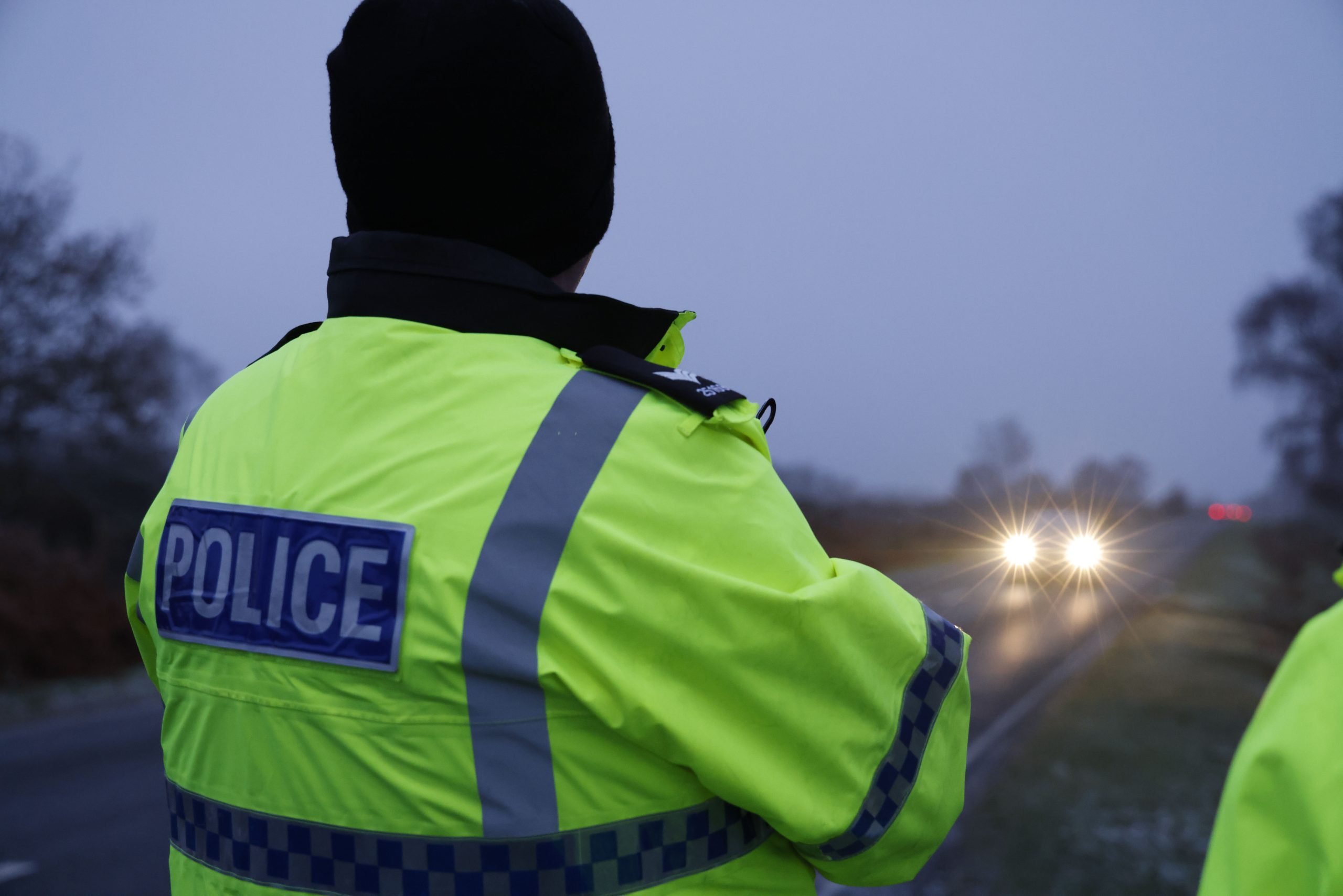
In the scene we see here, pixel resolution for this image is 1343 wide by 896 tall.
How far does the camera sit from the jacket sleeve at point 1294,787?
830mm

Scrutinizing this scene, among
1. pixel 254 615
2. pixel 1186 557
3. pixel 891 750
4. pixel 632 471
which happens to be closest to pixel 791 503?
pixel 632 471

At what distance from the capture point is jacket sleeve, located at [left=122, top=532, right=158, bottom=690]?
4.67 ft

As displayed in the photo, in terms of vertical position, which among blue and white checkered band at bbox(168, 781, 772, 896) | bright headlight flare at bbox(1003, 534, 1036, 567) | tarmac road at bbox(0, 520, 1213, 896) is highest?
bright headlight flare at bbox(1003, 534, 1036, 567)

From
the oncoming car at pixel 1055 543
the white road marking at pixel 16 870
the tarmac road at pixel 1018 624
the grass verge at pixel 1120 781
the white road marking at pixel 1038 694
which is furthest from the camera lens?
the oncoming car at pixel 1055 543

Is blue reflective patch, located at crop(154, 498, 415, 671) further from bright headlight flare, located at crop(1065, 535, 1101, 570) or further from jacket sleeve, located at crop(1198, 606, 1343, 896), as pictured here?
bright headlight flare, located at crop(1065, 535, 1101, 570)

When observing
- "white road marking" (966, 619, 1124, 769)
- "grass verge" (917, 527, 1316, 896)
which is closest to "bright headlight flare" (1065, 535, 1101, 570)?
"white road marking" (966, 619, 1124, 769)

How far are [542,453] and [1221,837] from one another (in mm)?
818

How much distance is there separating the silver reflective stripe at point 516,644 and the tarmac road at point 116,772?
4449 millimetres

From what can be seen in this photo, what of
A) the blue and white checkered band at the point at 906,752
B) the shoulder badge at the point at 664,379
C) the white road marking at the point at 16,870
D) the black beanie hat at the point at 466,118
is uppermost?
the black beanie hat at the point at 466,118

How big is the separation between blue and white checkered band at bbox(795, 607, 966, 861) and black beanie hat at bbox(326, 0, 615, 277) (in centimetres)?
80

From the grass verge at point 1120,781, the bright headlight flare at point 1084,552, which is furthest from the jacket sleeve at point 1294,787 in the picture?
the bright headlight flare at point 1084,552

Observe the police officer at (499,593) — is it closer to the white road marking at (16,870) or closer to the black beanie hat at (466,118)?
the black beanie hat at (466,118)

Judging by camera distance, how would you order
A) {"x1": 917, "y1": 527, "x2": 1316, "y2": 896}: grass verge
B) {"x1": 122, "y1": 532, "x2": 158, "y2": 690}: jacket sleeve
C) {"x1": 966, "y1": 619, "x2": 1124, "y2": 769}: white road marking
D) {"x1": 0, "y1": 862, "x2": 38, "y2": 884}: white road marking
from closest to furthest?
1. {"x1": 122, "y1": 532, "x2": 158, "y2": 690}: jacket sleeve
2. {"x1": 0, "y1": 862, "x2": 38, "y2": 884}: white road marking
3. {"x1": 917, "y1": 527, "x2": 1316, "y2": 896}: grass verge
4. {"x1": 966, "y1": 619, "x2": 1124, "y2": 769}: white road marking

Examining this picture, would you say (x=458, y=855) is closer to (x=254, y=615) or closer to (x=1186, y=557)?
(x=254, y=615)
